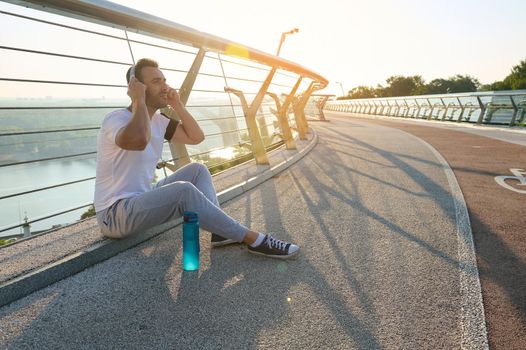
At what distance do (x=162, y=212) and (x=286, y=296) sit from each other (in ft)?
3.71

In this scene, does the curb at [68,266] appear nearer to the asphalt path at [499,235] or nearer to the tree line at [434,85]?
the asphalt path at [499,235]

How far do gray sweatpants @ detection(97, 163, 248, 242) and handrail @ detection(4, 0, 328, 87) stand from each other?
1.39m

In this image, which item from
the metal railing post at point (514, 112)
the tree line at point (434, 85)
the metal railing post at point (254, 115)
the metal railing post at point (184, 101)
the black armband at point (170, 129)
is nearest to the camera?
the black armband at point (170, 129)

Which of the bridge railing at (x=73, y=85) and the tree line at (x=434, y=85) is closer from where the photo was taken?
the bridge railing at (x=73, y=85)

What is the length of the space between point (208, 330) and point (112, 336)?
1.57 feet

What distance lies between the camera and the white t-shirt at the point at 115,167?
112 inches

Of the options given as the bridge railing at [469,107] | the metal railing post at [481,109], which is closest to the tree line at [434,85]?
the bridge railing at [469,107]

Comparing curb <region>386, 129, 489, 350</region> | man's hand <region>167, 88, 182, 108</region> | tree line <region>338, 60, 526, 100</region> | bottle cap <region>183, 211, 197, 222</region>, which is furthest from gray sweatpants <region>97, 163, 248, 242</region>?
tree line <region>338, 60, 526, 100</region>

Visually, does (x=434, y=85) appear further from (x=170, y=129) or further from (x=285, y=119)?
(x=170, y=129)

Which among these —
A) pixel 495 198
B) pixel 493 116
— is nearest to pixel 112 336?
pixel 495 198

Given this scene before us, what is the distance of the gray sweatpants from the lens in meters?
2.83

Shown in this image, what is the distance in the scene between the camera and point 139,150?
2789 millimetres

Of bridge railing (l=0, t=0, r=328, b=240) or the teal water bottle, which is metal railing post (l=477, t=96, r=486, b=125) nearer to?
bridge railing (l=0, t=0, r=328, b=240)

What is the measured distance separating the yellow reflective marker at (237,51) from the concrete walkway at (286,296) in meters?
2.07
